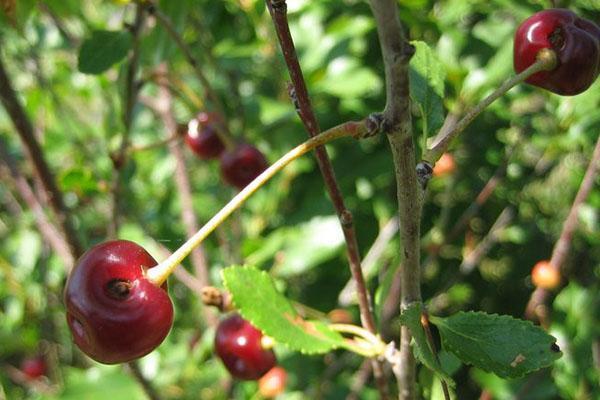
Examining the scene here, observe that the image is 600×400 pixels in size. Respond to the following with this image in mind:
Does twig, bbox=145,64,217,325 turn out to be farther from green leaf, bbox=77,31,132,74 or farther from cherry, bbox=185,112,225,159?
green leaf, bbox=77,31,132,74

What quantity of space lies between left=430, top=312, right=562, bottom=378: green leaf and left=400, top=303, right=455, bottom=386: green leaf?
0.07m

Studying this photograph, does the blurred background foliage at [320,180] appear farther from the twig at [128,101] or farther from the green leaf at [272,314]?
the green leaf at [272,314]

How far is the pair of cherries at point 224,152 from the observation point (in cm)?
122

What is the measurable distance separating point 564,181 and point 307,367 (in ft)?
→ 3.22

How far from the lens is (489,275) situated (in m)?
1.95

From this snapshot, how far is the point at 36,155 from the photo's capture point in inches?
44.1

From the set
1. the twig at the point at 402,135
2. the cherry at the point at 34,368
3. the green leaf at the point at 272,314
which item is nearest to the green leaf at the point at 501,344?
the twig at the point at 402,135

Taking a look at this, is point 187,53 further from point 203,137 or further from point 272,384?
point 272,384

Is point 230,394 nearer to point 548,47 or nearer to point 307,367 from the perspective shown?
point 307,367

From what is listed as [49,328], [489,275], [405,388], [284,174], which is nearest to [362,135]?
[405,388]

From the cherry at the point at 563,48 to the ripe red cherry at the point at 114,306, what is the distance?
19.2 inches

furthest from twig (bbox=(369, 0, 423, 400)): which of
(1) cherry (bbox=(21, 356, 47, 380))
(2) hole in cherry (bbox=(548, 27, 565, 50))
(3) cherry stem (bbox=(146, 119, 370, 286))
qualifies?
(1) cherry (bbox=(21, 356, 47, 380))

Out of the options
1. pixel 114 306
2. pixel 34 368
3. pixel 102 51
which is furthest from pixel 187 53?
pixel 34 368

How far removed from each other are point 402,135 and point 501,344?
0.24 m
